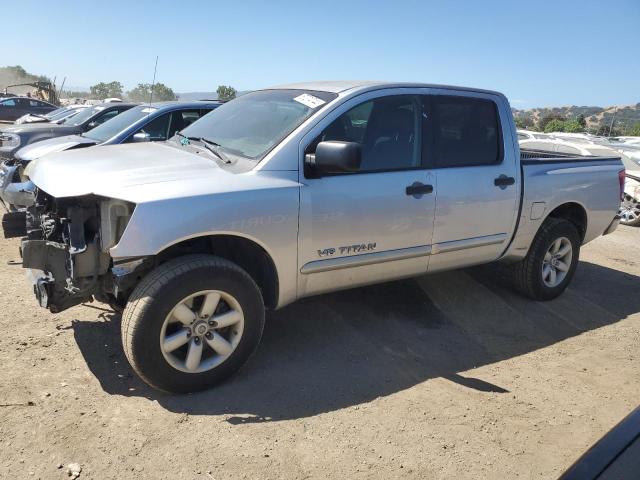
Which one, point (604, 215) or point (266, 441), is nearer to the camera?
point (266, 441)

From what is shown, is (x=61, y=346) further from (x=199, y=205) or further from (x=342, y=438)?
(x=342, y=438)

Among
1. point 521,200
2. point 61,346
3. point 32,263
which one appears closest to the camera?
point 32,263

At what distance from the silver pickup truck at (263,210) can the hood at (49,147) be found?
302cm

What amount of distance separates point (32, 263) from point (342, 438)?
6.69 ft

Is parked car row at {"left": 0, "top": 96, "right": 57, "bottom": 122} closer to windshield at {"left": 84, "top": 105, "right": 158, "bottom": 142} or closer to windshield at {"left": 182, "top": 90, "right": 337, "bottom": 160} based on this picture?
windshield at {"left": 84, "top": 105, "right": 158, "bottom": 142}

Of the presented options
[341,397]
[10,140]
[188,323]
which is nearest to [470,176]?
[341,397]

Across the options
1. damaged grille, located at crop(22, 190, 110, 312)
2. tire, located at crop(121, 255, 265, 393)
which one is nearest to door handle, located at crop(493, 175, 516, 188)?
tire, located at crop(121, 255, 265, 393)

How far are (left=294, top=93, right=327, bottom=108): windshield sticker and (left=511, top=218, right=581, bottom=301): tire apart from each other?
2561 mm

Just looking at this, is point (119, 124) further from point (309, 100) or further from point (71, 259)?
point (71, 259)

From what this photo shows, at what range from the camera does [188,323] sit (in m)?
3.14

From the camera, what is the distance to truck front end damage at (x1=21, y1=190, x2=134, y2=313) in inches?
121

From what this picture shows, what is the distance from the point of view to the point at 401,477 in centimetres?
267

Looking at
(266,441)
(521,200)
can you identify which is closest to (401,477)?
(266,441)

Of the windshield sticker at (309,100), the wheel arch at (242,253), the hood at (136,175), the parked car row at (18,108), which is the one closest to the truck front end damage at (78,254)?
the hood at (136,175)
